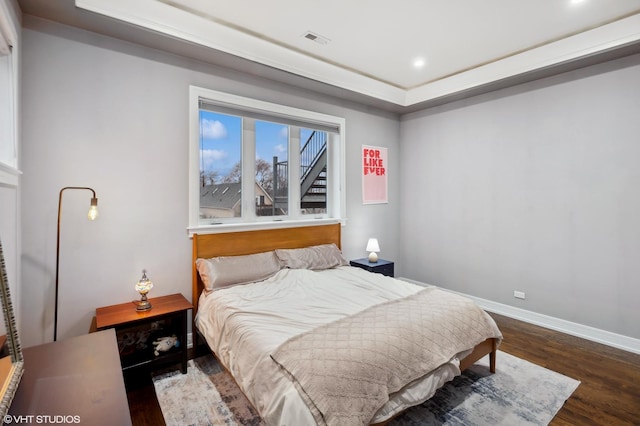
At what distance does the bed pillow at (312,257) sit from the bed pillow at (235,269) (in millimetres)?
152

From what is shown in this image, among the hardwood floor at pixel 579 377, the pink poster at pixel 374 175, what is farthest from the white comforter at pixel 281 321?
the pink poster at pixel 374 175

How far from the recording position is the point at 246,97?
10.6 ft

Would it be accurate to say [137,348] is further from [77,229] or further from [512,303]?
[512,303]

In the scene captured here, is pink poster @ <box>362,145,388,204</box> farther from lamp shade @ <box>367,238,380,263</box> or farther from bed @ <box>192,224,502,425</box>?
bed @ <box>192,224,502,425</box>

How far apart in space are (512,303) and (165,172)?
3967 mm

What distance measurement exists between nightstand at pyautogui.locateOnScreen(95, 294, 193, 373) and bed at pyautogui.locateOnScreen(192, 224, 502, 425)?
189mm

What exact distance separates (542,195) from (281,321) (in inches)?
122

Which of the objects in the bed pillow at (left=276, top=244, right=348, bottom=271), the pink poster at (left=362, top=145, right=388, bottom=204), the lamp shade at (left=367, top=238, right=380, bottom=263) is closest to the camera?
the bed pillow at (left=276, top=244, right=348, bottom=271)

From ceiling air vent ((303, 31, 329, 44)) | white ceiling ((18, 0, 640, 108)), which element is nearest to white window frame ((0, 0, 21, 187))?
white ceiling ((18, 0, 640, 108))

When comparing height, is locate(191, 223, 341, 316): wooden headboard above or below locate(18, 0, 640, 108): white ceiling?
below

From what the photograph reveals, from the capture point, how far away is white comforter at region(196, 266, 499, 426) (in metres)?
1.56

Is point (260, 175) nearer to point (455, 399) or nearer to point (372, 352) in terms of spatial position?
point (372, 352)

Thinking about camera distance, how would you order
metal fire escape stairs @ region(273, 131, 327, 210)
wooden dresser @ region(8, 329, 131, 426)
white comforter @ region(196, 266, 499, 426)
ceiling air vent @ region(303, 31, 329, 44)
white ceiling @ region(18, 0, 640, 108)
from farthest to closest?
metal fire escape stairs @ region(273, 131, 327, 210), ceiling air vent @ region(303, 31, 329, 44), white ceiling @ region(18, 0, 640, 108), white comforter @ region(196, 266, 499, 426), wooden dresser @ region(8, 329, 131, 426)

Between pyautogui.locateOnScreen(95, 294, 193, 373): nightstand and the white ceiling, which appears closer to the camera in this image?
pyautogui.locateOnScreen(95, 294, 193, 373): nightstand
